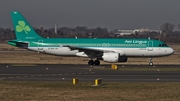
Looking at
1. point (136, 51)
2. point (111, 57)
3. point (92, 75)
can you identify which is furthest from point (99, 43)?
point (92, 75)

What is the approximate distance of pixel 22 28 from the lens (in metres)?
53.2

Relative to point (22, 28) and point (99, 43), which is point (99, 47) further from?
point (22, 28)

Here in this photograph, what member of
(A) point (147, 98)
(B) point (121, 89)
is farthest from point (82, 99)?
(B) point (121, 89)

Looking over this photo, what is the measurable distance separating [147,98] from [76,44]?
30853mm

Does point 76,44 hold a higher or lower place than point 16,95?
higher

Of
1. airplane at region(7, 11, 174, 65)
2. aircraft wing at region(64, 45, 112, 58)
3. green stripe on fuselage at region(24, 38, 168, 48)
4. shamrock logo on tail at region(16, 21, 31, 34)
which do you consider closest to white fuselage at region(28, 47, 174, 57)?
airplane at region(7, 11, 174, 65)

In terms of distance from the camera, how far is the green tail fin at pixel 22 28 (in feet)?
174

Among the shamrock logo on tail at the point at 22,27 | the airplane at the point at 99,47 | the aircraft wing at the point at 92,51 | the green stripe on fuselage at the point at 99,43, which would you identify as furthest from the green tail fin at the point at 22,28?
the aircraft wing at the point at 92,51

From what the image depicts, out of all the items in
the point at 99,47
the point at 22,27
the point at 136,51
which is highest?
the point at 22,27

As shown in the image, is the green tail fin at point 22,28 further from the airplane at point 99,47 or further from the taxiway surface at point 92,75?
A: the taxiway surface at point 92,75

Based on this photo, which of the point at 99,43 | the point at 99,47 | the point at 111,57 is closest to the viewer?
the point at 111,57

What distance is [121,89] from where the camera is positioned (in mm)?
24797

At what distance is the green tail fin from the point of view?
52938 mm

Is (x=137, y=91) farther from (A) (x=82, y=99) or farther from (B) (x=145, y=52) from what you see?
(B) (x=145, y=52)
